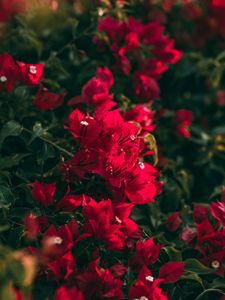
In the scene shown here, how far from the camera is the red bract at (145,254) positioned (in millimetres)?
1368

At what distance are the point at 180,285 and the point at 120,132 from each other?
1.47ft

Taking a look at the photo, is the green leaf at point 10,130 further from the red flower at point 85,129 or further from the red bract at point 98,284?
the red bract at point 98,284

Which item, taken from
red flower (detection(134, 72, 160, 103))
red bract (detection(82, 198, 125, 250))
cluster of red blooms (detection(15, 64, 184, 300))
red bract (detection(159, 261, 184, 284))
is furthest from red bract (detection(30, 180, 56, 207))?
red flower (detection(134, 72, 160, 103))

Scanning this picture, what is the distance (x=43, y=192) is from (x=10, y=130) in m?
0.24

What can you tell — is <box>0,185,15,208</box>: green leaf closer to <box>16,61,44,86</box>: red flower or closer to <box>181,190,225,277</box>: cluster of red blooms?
<box>16,61,44,86</box>: red flower

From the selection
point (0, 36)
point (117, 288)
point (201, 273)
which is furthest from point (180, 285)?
point (0, 36)

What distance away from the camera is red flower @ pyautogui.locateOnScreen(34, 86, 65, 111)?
5.55 feet

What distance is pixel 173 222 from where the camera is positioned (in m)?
1.67

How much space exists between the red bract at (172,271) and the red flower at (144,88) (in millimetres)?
747

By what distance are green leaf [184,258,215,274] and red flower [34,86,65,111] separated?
65 cm

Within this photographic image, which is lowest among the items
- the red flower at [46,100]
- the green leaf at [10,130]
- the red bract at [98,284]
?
the red bract at [98,284]

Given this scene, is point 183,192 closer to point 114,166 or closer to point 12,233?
point 114,166

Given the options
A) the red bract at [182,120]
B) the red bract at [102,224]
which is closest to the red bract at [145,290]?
the red bract at [102,224]

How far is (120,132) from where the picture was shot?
144 centimetres
